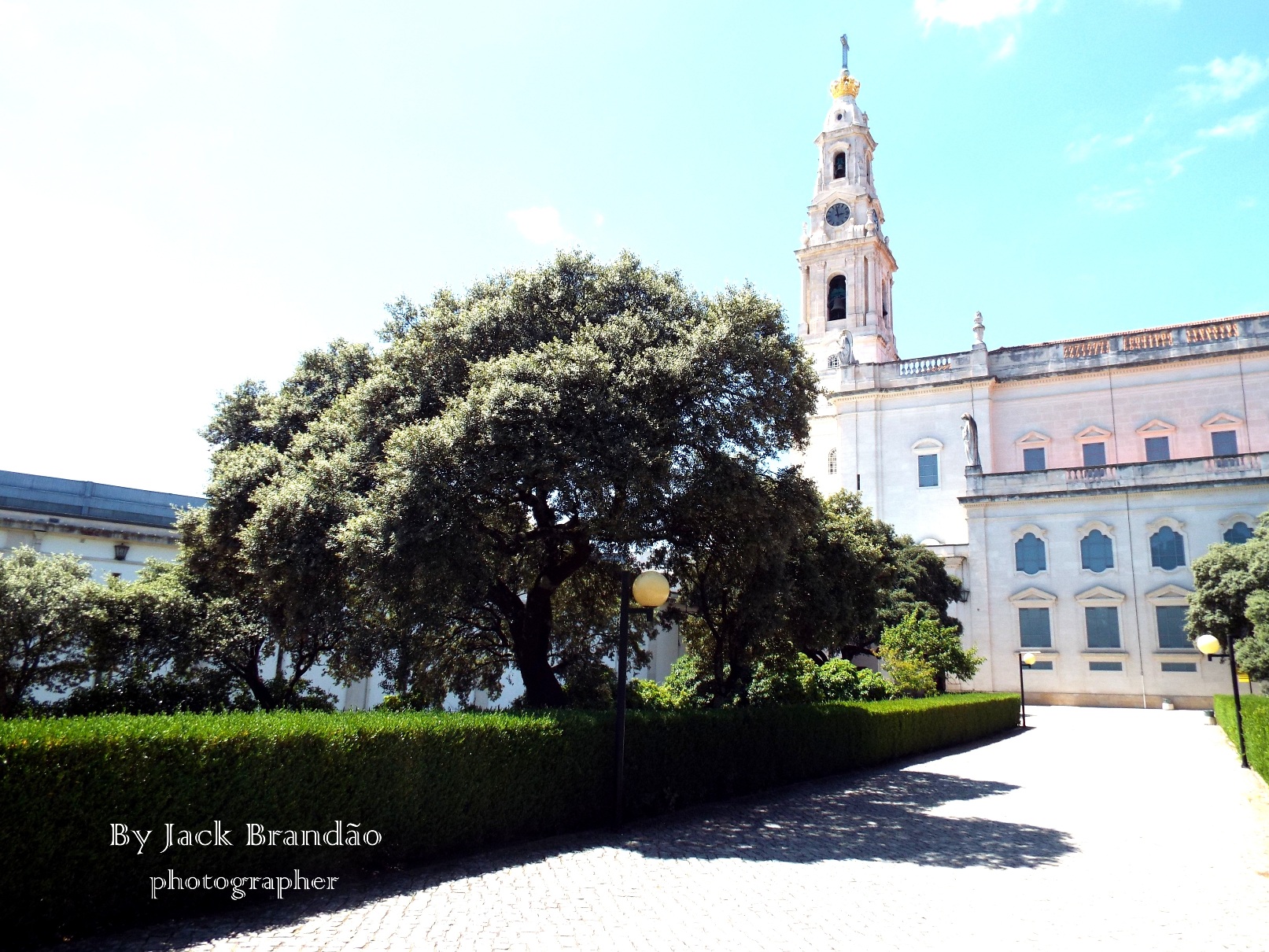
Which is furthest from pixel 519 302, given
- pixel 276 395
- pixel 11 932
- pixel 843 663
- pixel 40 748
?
pixel 843 663

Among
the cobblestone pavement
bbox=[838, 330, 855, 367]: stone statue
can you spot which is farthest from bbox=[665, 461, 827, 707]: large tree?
bbox=[838, 330, 855, 367]: stone statue

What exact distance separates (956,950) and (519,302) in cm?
986

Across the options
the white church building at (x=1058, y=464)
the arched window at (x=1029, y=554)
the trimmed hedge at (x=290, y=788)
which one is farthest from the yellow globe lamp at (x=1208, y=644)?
the arched window at (x=1029, y=554)

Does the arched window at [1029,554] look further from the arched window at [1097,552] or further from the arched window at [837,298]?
the arched window at [837,298]

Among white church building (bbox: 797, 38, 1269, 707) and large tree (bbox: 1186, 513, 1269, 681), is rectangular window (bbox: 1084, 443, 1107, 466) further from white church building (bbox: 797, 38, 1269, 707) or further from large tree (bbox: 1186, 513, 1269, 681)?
large tree (bbox: 1186, 513, 1269, 681)

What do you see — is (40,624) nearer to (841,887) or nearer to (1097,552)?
(841,887)

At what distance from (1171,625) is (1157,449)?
9777mm

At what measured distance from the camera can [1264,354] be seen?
36094 millimetres

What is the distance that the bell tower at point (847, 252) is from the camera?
4688cm

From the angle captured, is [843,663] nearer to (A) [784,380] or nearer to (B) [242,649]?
(A) [784,380]

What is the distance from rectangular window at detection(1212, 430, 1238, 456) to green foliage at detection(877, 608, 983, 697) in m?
20.5

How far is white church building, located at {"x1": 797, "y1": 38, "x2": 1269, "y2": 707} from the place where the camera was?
106ft

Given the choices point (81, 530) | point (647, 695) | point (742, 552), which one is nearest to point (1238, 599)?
point (647, 695)

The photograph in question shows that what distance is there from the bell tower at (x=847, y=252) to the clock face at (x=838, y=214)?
0.05m
